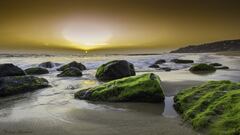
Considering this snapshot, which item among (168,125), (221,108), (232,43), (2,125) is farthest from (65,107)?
(232,43)

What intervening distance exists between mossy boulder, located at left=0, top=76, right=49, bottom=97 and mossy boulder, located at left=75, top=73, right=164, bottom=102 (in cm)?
259

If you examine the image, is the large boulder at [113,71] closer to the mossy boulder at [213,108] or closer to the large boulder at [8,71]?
the large boulder at [8,71]

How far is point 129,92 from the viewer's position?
775cm

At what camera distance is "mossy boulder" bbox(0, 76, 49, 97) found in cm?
940

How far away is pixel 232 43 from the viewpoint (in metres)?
152

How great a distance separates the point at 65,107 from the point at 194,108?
3296 millimetres

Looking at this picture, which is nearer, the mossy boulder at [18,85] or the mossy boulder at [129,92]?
the mossy boulder at [129,92]

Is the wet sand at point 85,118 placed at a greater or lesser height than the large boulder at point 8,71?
lesser

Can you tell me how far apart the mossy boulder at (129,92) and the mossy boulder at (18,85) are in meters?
2.59

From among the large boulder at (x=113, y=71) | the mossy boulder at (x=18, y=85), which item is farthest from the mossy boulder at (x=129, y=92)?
the large boulder at (x=113, y=71)

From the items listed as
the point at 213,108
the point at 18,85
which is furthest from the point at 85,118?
the point at 18,85

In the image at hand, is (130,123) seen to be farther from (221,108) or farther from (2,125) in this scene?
(2,125)

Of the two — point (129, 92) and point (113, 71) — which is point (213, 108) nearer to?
point (129, 92)

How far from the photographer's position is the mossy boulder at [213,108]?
4.57 m
